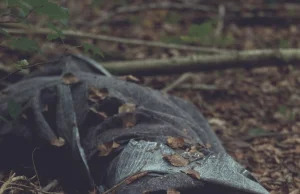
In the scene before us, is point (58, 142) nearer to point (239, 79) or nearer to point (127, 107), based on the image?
point (127, 107)

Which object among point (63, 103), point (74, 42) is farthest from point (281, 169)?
point (74, 42)

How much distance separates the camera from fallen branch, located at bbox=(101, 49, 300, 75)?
419 cm

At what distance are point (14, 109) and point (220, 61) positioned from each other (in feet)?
6.77

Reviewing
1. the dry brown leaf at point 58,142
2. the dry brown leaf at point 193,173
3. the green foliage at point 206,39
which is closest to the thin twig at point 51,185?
the dry brown leaf at point 58,142

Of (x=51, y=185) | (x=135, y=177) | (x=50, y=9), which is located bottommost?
(x=51, y=185)

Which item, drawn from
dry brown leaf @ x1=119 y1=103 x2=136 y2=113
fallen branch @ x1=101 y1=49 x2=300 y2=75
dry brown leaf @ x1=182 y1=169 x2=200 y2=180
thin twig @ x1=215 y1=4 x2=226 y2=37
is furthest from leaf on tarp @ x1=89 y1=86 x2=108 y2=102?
thin twig @ x1=215 y1=4 x2=226 y2=37

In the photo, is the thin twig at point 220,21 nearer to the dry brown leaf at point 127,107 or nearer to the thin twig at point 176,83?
the thin twig at point 176,83

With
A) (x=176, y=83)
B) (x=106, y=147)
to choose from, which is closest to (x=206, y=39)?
(x=176, y=83)

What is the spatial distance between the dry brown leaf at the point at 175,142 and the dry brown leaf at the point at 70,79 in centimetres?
82

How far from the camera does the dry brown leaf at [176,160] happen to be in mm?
2326

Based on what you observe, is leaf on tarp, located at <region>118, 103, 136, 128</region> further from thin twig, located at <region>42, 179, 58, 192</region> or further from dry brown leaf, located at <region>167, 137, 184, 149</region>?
thin twig, located at <region>42, 179, 58, 192</region>

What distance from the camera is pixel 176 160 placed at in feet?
7.69

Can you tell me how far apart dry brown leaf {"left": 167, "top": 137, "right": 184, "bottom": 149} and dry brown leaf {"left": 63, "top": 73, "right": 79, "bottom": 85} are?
820 millimetres

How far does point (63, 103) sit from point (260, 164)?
1.42m
